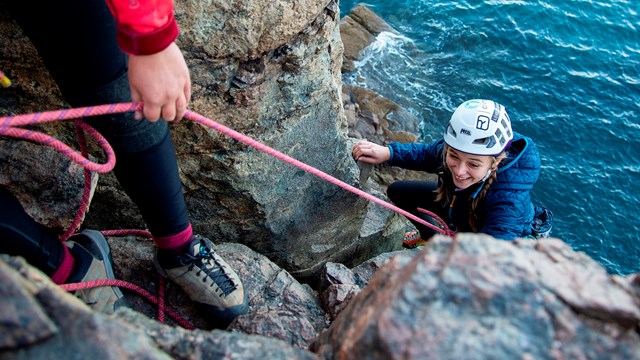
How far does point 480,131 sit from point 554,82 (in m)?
7.21

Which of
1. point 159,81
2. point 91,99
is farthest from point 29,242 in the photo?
point 159,81

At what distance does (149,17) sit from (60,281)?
125cm

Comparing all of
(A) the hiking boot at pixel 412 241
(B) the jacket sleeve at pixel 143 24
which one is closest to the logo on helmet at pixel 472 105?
(A) the hiking boot at pixel 412 241

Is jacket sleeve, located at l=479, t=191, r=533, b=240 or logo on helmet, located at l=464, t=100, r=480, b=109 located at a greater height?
logo on helmet, located at l=464, t=100, r=480, b=109

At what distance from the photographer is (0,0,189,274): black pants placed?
168 cm

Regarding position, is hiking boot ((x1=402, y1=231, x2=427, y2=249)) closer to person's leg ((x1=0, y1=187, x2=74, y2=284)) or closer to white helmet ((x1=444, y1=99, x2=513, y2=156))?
white helmet ((x1=444, y1=99, x2=513, y2=156))

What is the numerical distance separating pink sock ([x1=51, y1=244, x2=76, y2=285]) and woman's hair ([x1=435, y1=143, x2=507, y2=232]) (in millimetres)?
2738

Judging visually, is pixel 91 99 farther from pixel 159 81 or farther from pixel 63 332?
pixel 63 332

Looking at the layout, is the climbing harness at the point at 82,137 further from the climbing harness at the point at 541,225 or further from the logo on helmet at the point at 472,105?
the climbing harness at the point at 541,225

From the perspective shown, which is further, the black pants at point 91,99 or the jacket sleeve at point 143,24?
the black pants at point 91,99

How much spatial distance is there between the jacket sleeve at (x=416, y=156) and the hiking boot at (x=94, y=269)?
245 centimetres

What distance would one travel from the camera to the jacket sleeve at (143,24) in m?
1.49

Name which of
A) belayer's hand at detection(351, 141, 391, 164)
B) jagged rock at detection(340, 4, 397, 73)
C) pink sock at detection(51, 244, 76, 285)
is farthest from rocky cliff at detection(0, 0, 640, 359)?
jagged rock at detection(340, 4, 397, 73)

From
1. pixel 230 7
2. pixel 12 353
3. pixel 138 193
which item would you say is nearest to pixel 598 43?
pixel 230 7
